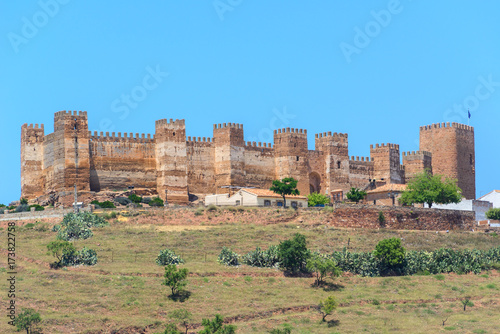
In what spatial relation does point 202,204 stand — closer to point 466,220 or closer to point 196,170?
point 196,170

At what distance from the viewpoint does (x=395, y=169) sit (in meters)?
78.9

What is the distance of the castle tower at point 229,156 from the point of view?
71062 millimetres

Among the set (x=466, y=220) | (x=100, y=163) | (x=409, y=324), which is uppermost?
(x=100, y=163)

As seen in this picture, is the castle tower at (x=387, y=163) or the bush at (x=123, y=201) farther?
the castle tower at (x=387, y=163)

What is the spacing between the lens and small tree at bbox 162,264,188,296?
43.2m

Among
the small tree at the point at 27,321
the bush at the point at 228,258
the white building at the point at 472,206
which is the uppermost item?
the white building at the point at 472,206

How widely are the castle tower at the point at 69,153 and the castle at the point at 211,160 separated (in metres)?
0.07

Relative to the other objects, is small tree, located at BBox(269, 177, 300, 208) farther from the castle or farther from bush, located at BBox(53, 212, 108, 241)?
bush, located at BBox(53, 212, 108, 241)

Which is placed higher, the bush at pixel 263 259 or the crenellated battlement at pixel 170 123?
the crenellated battlement at pixel 170 123

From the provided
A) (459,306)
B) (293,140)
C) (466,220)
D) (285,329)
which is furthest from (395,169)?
(285,329)

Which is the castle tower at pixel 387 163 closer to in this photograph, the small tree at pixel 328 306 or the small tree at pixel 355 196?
the small tree at pixel 355 196

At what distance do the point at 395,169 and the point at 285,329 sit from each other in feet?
137

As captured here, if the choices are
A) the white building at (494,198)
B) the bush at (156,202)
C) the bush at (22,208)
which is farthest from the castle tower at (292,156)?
the bush at (22,208)

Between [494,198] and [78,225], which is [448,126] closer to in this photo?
[494,198]
